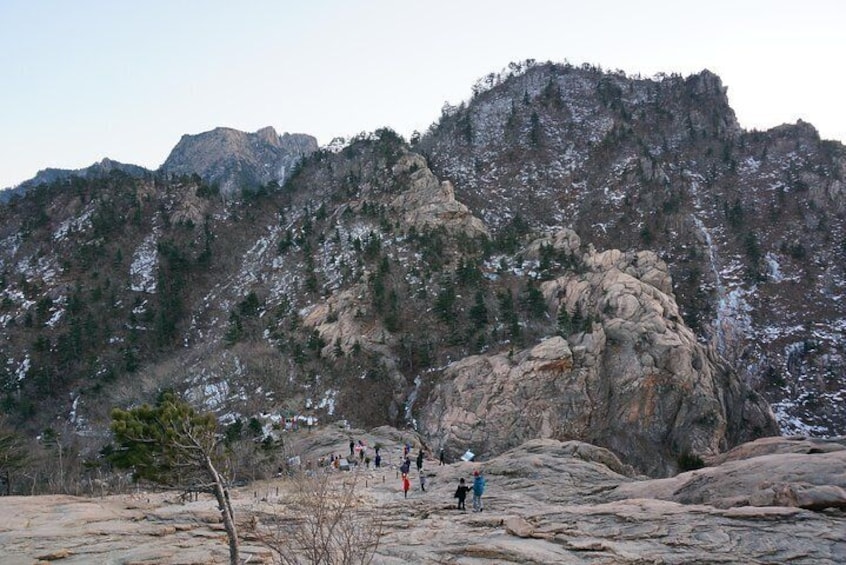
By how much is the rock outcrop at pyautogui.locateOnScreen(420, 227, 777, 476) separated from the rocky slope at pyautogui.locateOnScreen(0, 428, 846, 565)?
19.1m

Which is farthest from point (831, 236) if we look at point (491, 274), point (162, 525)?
point (162, 525)

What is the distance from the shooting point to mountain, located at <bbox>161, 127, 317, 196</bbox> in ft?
547

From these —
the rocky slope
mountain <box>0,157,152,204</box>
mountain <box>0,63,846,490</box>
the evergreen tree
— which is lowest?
the rocky slope

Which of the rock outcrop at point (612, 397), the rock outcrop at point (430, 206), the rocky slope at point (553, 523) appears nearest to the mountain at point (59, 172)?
the rock outcrop at point (430, 206)

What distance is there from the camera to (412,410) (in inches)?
1845

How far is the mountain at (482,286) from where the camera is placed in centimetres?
4300

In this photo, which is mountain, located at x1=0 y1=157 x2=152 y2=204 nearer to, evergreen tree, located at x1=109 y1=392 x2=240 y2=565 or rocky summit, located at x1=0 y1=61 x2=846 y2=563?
rocky summit, located at x1=0 y1=61 x2=846 y2=563

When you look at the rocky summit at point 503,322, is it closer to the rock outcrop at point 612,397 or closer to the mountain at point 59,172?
the rock outcrop at point 612,397

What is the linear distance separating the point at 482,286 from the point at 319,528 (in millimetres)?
48119

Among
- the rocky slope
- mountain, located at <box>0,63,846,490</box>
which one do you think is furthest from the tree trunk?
mountain, located at <box>0,63,846,490</box>

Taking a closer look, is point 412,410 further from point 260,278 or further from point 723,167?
point 723,167

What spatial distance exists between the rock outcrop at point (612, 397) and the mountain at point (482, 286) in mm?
180

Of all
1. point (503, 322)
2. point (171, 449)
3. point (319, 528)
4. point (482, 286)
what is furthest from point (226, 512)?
point (482, 286)

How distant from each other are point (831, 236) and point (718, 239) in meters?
12.8
